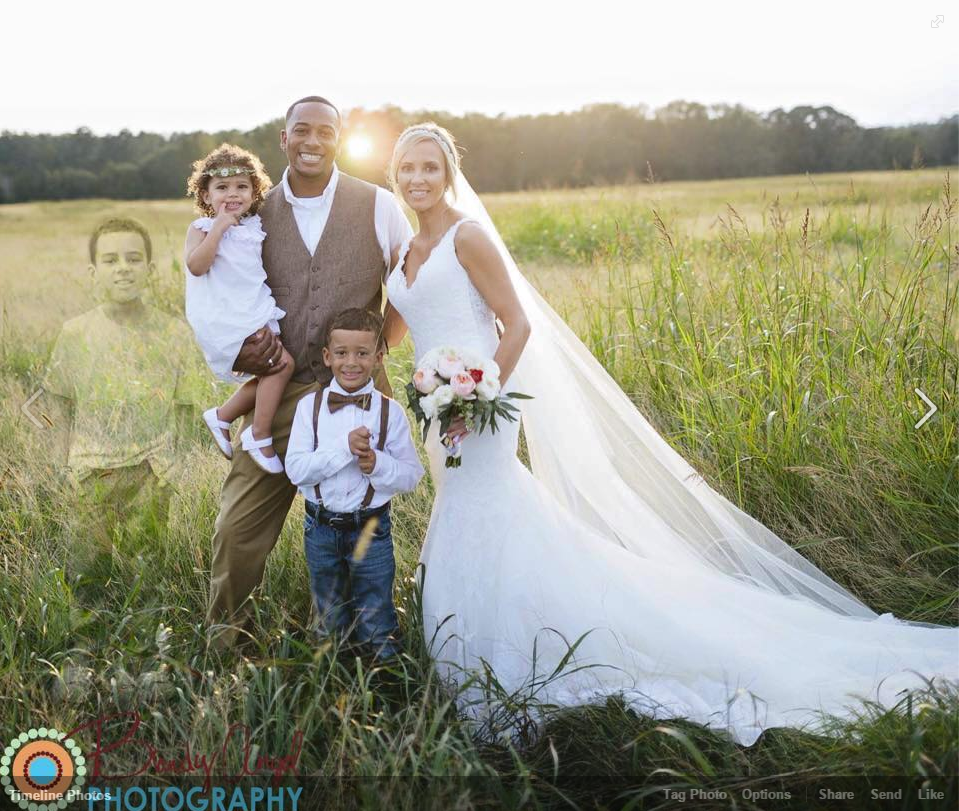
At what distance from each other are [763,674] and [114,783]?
7.76 feet

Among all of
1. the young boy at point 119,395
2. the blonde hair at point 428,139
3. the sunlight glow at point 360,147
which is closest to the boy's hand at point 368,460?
the blonde hair at point 428,139

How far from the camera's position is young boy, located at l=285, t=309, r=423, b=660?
343 cm

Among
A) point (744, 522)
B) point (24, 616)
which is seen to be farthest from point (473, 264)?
point (24, 616)

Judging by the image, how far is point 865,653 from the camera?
3.50 m

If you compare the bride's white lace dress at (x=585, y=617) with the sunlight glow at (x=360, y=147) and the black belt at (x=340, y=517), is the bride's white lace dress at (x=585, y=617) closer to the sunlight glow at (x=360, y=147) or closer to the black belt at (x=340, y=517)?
the black belt at (x=340, y=517)

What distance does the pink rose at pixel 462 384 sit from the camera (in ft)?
10.7

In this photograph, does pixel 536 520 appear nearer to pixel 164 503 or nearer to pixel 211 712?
pixel 211 712

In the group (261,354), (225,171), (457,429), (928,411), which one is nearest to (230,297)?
(261,354)

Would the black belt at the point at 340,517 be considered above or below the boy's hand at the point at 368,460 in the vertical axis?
below

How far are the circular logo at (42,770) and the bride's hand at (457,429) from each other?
1731 millimetres

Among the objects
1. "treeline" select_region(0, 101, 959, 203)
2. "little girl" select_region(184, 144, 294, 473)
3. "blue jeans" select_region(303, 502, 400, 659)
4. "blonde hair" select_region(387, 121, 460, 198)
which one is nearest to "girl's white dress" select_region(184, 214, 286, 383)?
"little girl" select_region(184, 144, 294, 473)

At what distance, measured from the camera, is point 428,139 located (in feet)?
11.7

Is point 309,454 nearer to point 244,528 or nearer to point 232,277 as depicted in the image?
point 244,528

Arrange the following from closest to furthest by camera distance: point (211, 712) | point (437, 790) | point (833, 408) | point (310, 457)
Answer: point (437, 790) < point (211, 712) < point (310, 457) < point (833, 408)
